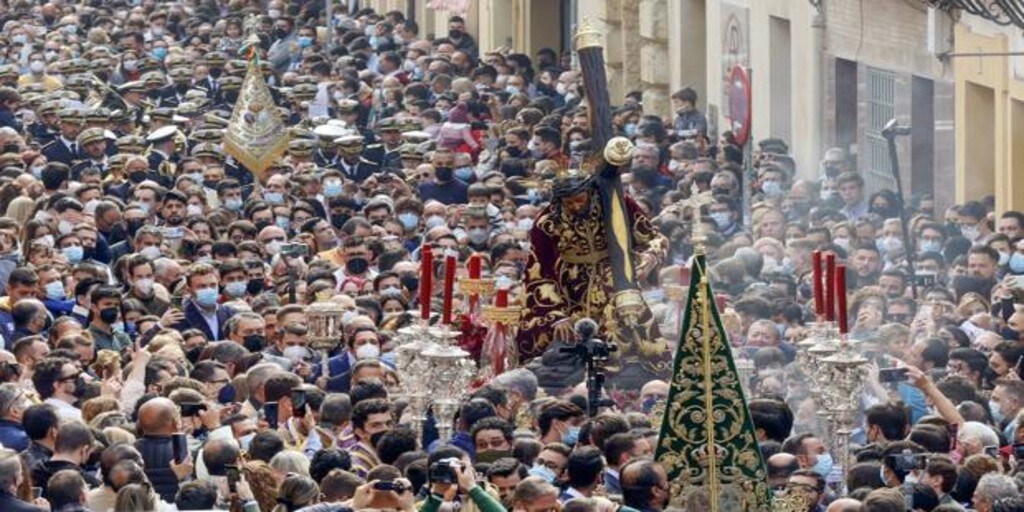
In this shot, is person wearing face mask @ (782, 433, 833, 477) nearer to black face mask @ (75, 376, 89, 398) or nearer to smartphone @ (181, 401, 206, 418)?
smartphone @ (181, 401, 206, 418)

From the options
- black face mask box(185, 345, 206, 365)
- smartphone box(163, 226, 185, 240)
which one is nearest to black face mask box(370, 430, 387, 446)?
black face mask box(185, 345, 206, 365)

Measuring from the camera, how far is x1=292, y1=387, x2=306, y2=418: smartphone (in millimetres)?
16016

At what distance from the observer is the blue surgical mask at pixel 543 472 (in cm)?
1415

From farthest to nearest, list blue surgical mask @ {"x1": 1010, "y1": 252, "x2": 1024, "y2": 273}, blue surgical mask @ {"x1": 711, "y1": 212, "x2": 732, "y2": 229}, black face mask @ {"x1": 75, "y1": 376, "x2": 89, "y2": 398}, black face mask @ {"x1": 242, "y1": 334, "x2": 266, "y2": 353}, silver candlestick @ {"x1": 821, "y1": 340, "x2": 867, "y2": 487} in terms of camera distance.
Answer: blue surgical mask @ {"x1": 711, "y1": 212, "x2": 732, "y2": 229}
blue surgical mask @ {"x1": 1010, "y1": 252, "x2": 1024, "y2": 273}
black face mask @ {"x1": 242, "y1": 334, "x2": 266, "y2": 353}
black face mask @ {"x1": 75, "y1": 376, "x2": 89, "y2": 398}
silver candlestick @ {"x1": 821, "y1": 340, "x2": 867, "y2": 487}

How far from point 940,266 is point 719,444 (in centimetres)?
925

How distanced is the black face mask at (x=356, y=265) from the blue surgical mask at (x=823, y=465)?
25.7 ft

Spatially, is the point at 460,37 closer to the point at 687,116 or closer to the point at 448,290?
the point at 687,116

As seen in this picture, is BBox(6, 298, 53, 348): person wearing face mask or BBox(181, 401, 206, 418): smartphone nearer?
BBox(181, 401, 206, 418): smartphone

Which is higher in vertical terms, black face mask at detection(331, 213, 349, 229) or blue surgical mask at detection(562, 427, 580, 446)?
black face mask at detection(331, 213, 349, 229)

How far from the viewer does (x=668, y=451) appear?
1311 centimetres

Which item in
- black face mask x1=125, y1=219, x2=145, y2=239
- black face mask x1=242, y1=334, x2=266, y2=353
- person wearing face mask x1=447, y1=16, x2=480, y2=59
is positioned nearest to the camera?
black face mask x1=242, y1=334, x2=266, y2=353

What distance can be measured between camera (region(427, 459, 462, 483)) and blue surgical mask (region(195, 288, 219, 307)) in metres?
8.64

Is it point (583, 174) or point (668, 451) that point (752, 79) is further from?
point (668, 451)

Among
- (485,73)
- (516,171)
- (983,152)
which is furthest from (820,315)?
(485,73)
